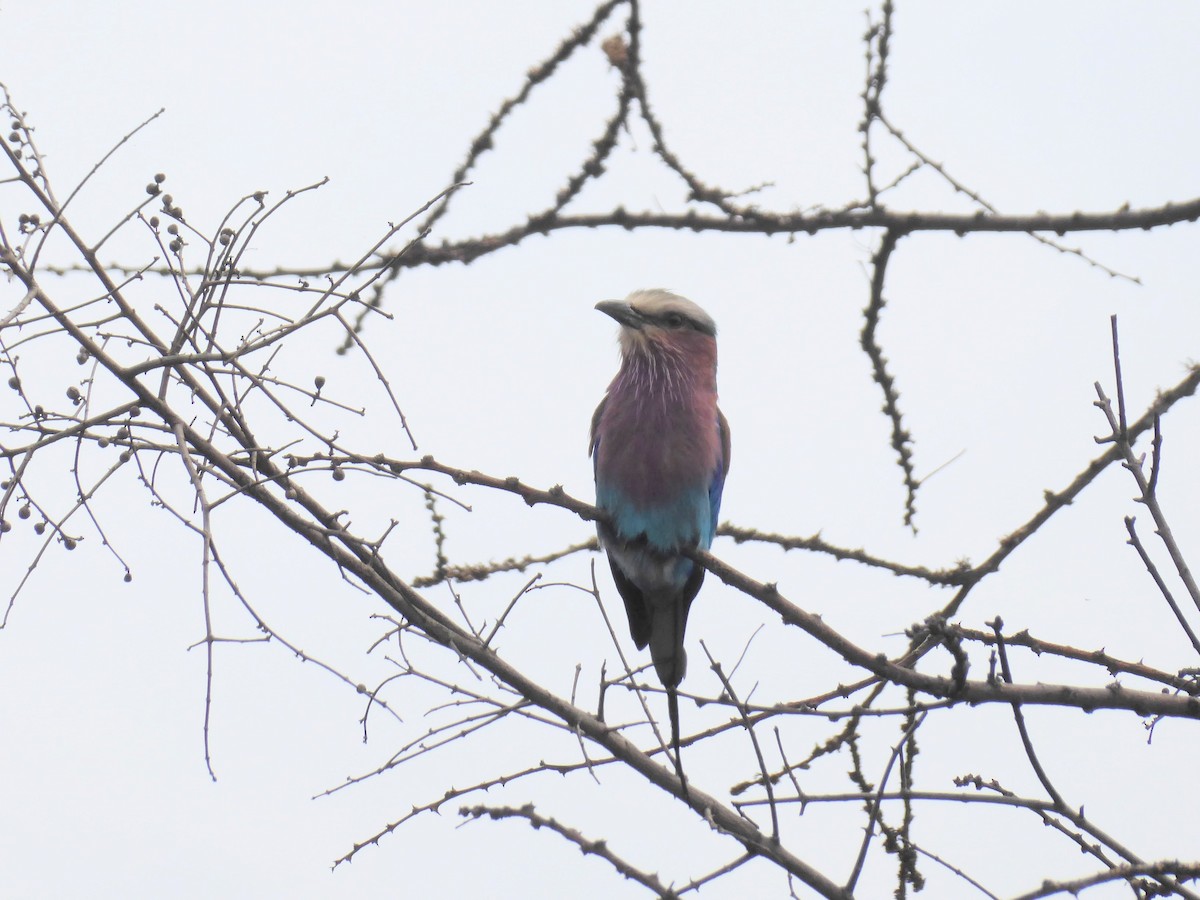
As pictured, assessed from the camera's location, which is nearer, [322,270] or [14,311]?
[14,311]

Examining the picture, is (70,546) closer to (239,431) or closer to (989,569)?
(239,431)

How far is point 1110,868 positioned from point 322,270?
3.09 m

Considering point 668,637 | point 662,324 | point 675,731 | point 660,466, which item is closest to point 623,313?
point 662,324

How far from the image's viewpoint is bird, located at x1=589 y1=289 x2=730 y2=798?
5.71 metres

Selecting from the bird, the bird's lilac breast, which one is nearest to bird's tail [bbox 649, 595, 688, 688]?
the bird

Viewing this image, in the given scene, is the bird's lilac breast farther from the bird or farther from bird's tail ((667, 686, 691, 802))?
bird's tail ((667, 686, 691, 802))

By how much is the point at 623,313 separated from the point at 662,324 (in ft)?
0.62

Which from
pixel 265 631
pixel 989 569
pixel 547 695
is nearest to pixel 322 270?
pixel 547 695

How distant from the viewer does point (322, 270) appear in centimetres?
480

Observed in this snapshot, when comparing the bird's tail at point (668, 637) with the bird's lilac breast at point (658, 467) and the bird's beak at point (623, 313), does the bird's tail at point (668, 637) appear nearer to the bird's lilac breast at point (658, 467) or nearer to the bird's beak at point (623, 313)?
the bird's lilac breast at point (658, 467)

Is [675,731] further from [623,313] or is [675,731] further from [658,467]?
[623,313]

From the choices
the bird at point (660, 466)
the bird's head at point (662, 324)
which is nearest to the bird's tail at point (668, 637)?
the bird at point (660, 466)

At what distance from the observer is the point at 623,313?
6387 mm

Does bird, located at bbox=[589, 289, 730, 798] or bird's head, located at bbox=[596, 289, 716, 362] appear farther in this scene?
bird's head, located at bbox=[596, 289, 716, 362]
